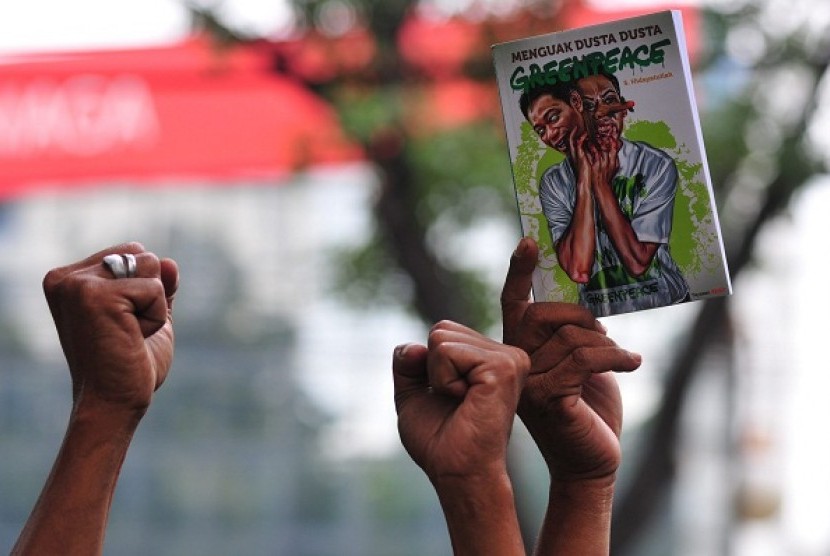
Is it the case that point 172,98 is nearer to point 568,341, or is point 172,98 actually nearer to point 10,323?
point 10,323

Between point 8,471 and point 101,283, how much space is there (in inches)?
574

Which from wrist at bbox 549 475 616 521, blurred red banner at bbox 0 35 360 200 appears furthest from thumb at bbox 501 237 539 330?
blurred red banner at bbox 0 35 360 200

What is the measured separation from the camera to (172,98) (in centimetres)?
1190

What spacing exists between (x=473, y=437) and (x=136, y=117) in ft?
34.0

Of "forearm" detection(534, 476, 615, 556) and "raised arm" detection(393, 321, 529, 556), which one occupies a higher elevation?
"raised arm" detection(393, 321, 529, 556)

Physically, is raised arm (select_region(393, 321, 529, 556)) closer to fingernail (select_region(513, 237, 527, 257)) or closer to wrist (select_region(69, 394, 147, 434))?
fingernail (select_region(513, 237, 527, 257))

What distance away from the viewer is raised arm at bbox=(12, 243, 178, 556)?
1.67 metres

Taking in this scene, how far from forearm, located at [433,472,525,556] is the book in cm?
32

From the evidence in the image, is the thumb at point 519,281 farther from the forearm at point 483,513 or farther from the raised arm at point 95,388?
the raised arm at point 95,388

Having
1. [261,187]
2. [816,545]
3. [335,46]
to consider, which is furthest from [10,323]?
[335,46]

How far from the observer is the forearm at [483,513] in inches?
69.6

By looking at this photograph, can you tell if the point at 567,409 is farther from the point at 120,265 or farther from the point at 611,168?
the point at 120,265

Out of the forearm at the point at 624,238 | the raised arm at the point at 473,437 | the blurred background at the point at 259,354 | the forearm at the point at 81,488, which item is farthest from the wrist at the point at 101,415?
the blurred background at the point at 259,354

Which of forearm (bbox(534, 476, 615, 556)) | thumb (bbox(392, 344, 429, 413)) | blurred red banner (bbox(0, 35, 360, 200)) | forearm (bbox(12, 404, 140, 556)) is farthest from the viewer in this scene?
blurred red banner (bbox(0, 35, 360, 200))
